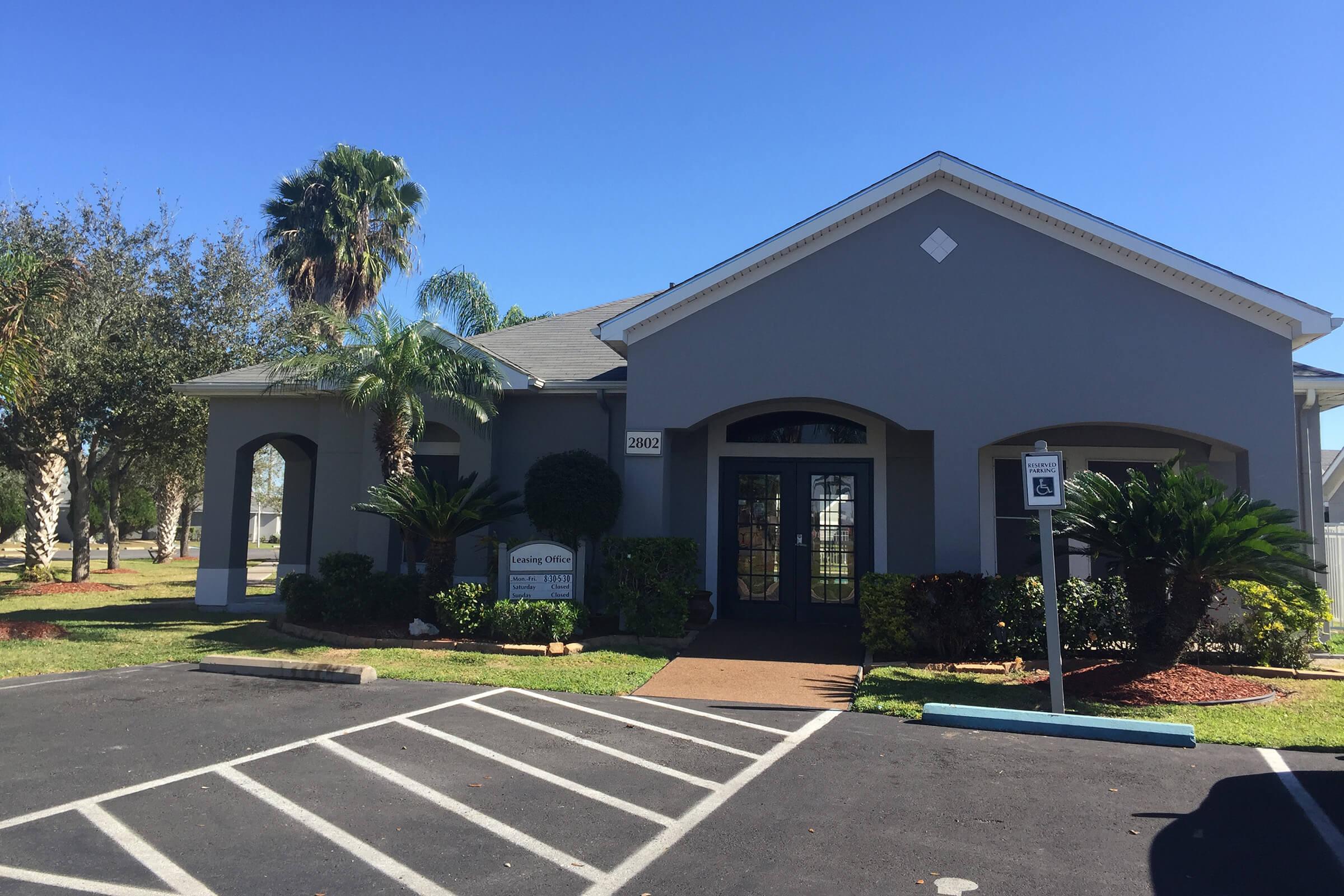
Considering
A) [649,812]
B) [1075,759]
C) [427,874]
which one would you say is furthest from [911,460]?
[427,874]

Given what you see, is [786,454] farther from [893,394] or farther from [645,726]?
[645,726]

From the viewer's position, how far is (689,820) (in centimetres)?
529

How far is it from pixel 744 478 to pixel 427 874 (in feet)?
33.0

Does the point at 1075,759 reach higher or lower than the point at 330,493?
lower

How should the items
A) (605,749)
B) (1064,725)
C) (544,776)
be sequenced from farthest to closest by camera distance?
1. (1064,725)
2. (605,749)
3. (544,776)

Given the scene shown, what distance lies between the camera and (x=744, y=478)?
46.3ft

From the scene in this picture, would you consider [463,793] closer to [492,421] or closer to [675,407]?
[675,407]

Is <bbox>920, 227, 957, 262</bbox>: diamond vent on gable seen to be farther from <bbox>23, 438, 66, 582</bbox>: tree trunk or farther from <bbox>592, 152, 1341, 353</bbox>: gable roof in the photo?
<bbox>23, 438, 66, 582</bbox>: tree trunk

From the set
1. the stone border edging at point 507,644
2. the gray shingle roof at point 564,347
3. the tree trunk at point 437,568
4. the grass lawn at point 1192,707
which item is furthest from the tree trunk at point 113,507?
the grass lawn at point 1192,707

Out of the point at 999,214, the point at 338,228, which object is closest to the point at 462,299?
the point at 338,228

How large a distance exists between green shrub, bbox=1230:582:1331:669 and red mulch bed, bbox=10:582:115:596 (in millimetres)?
20580

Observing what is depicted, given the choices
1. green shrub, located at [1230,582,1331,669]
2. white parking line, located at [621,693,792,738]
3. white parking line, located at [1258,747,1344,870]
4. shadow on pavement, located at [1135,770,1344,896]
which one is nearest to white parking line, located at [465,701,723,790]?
white parking line, located at [621,693,792,738]

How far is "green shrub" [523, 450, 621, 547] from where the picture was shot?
12.1m

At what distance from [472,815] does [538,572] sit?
6597mm
